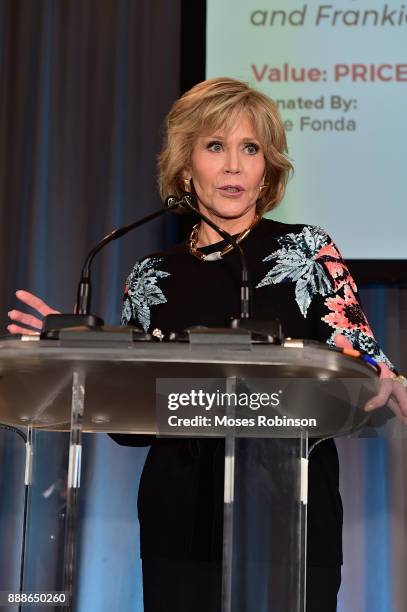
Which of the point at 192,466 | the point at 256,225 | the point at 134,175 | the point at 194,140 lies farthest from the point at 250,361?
the point at 134,175

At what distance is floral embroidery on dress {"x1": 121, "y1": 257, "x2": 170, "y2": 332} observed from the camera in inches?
79.9

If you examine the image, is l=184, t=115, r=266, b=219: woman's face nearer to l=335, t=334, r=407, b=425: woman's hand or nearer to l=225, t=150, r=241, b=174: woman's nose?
l=225, t=150, r=241, b=174: woman's nose

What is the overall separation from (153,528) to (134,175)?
7.28 feet

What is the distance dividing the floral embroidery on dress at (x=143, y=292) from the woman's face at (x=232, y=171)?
0.17m

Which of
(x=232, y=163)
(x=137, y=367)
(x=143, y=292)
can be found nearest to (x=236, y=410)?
(x=137, y=367)

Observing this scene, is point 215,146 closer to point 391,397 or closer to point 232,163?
point 232,163

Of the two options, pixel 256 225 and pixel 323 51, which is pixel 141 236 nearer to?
pixel 323 51

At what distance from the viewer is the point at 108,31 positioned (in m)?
3.74

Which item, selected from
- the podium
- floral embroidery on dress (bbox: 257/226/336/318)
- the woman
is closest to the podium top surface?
the podium

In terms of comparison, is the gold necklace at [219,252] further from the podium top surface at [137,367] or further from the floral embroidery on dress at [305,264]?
the podium top surface at [137,367]

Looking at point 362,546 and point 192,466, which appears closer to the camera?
point 192,466

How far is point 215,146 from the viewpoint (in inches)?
85.3

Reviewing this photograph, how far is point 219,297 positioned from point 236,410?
0.72 m

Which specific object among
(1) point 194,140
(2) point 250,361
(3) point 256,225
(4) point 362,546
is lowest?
(4) point 362,546
